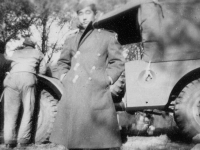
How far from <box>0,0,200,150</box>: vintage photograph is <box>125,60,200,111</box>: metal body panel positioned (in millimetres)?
14

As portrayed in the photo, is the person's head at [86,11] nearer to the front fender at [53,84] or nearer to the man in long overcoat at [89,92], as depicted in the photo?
the man in long overcoat at [89,92]

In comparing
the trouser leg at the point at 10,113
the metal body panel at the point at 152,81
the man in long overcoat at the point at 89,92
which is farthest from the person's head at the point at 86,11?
the trouser leg at the point at 10,113

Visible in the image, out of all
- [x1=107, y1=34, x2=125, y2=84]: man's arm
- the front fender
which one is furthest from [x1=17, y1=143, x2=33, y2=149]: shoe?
[x1=107, y1=34, x2=125, y2=84]: man's arm

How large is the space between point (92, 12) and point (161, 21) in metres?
1.76

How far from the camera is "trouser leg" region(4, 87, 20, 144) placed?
4.27 metres

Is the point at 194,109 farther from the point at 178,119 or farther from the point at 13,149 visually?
the point at 13,149

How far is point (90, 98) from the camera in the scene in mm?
2322

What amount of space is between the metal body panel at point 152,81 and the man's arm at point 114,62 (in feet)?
4.78

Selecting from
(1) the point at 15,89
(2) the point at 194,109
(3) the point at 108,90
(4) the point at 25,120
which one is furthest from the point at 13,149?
(2) the point at 194,109

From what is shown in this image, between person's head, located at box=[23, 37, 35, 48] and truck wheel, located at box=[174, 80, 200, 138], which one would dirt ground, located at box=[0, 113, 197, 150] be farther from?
person's head, located at box=[23, 37, 35, 48]

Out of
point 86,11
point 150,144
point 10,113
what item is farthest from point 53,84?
point 86,11

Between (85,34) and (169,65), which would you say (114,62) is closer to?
(85,34)

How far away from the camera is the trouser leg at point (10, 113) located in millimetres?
4270

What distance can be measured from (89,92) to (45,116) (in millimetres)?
2382
